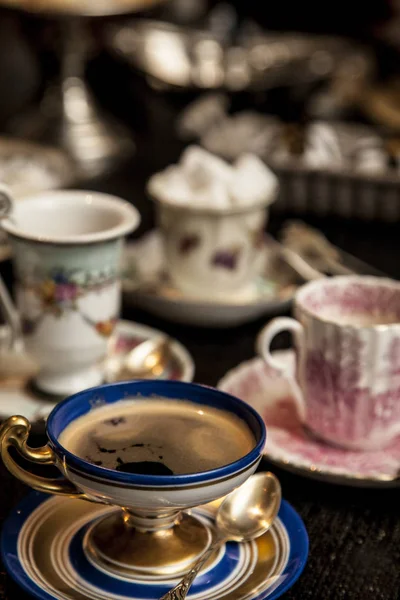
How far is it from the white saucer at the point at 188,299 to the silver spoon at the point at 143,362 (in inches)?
2.6

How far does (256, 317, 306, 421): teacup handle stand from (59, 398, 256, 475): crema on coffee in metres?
0.13

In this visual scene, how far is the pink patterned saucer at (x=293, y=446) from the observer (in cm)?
53

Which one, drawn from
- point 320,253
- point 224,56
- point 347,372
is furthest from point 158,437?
point 224,56

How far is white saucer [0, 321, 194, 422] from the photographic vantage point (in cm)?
61

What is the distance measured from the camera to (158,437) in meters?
0.45

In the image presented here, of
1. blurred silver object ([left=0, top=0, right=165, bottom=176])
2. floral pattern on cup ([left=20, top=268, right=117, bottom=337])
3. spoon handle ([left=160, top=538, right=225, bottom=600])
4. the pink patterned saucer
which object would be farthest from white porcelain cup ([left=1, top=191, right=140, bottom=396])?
blurred silver object ([left=0, top=0, right=165, bottom=176])

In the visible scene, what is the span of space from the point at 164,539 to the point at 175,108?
119cm

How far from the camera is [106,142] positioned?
141cm

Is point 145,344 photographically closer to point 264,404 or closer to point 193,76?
point 264,404

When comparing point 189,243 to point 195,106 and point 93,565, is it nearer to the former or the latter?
point 93,565

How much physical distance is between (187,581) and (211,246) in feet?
1.36

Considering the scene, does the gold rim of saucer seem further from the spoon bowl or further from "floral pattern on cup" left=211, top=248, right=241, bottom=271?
"floral pattern on cup" left=211, top=248, right=241, bottom=271

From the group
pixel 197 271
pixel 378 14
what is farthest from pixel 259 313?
pixel 378 14

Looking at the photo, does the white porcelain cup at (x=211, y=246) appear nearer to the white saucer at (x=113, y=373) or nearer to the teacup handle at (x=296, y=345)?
the white saucer at (x=113, y=373)
